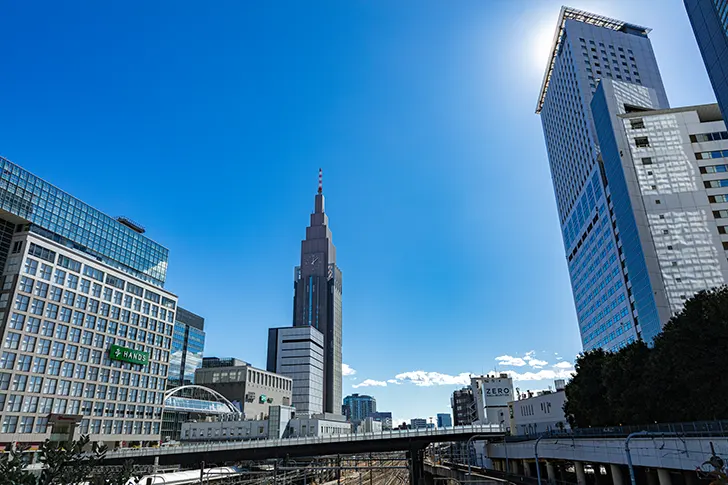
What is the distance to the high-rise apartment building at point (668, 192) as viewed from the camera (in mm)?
75188

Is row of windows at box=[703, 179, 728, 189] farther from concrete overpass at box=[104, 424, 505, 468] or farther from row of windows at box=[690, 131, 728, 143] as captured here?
concrete overpass at box=[104, 424, 505, 468]

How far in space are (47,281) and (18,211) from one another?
40.8 ft

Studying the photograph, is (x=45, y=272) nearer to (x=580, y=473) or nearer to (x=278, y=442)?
(x=278, y=442)

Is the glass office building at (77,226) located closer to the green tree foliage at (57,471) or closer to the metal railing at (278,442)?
the metal railing at (278,442)

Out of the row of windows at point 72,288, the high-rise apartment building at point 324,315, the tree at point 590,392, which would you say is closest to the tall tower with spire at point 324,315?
the high-rise apartment building at point 324,315

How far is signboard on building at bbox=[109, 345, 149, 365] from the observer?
283 feet

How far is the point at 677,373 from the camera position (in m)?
37.3

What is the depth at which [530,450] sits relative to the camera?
185 feet

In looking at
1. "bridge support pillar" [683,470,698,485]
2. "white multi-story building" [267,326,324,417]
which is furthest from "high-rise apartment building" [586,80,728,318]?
"white multi-story building" [267,326,324,417]

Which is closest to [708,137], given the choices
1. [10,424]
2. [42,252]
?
[42,252]

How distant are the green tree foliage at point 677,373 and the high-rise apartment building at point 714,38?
2222 cm

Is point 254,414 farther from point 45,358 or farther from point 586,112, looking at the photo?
point 586,112

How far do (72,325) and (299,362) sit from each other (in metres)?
92.9

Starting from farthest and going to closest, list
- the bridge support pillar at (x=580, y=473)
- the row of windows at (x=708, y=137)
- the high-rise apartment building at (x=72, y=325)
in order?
the row of windows at (x=708, y=137), the high-rise apartment building at (x=72, y=325), the bridge support pillar at (x=580, y=473)
